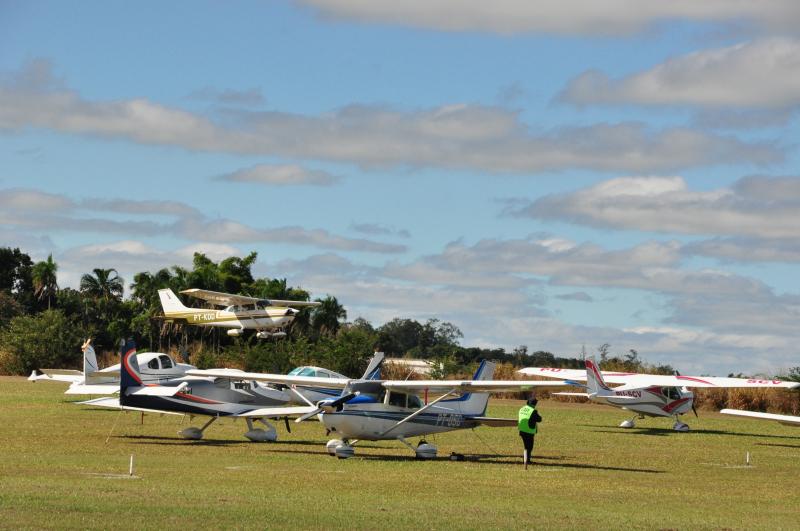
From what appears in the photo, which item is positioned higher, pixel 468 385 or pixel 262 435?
pixel 468 385

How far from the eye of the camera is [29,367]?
237 feet

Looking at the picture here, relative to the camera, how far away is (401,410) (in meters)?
25.5

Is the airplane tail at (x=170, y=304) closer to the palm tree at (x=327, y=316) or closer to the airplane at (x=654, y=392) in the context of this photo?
the palm tree at (x=327, y=316)

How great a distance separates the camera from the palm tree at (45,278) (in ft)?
323

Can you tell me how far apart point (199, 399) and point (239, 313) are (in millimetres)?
38718

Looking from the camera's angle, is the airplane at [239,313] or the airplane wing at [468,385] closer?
the airplane wing at [468,385]

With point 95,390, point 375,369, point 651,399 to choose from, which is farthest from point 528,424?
point 651,399

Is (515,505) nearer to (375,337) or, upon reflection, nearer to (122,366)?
(122,366)

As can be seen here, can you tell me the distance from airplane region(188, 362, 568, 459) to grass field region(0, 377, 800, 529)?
555 mm

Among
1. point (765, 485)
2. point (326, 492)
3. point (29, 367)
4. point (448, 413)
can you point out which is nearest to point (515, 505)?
point (326, 492)

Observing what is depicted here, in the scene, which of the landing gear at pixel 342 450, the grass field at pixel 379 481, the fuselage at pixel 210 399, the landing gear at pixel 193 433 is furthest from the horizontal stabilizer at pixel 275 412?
the landing gear at pixel 342 450

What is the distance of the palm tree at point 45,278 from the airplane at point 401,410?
253 feet

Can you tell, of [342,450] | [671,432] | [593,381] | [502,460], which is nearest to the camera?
[342,450]

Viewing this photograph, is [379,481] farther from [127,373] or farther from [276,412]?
[127,373]
